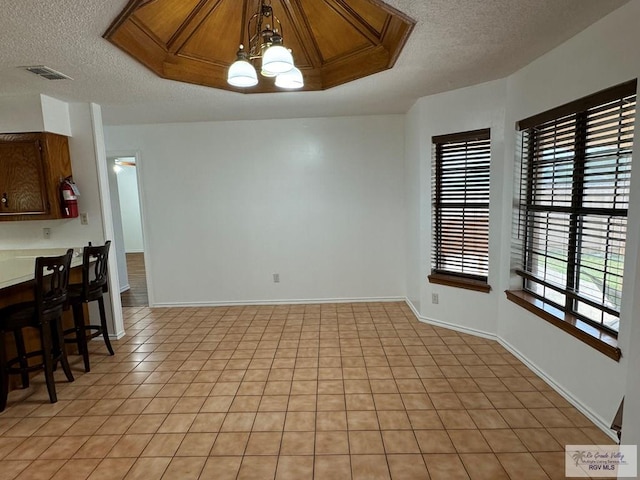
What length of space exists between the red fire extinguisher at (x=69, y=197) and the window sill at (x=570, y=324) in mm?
4170

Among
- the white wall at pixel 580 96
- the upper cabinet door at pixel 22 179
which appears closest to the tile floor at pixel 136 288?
the upper cabinet door at pixel 22 179

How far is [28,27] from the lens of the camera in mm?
1912

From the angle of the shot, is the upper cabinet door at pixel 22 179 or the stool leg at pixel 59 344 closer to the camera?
the stool leg at pixel 59 344

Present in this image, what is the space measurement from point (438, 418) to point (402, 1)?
2456mm

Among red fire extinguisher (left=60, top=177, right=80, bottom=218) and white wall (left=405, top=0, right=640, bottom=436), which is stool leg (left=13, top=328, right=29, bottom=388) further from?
white wall (left=405, top=0, right=640, bottom=436)

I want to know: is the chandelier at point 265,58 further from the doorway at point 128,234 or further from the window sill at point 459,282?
the doorway at point 128,234

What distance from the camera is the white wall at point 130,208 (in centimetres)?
923

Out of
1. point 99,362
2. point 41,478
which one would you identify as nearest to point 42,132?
point 99,362

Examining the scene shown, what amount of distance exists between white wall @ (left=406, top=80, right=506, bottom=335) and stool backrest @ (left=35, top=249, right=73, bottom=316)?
10.8 ft

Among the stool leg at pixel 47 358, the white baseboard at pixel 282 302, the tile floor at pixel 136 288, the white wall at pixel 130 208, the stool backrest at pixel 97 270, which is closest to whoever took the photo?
the stool leg at pixel 47 358

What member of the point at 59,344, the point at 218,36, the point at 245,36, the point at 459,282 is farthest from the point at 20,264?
the point at 459,282

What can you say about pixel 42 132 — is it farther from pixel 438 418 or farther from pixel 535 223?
pixel 535 223

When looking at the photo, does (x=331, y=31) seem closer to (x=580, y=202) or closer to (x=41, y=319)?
(x=580, y=202)

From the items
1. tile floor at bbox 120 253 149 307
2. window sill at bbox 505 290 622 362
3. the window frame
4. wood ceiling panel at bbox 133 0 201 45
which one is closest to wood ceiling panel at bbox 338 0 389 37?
wood ceiling panel at bbox 133 0 201 45
